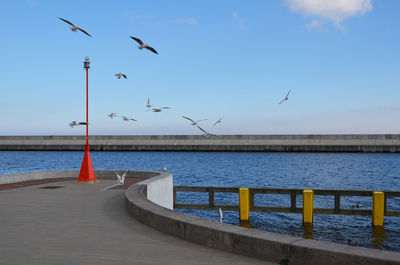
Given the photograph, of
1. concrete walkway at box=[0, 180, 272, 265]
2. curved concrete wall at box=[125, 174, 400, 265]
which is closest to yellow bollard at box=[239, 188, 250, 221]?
concrete walkway at box=[0, 180, 272, 265]

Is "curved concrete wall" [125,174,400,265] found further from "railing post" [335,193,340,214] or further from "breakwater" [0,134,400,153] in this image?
"breakwater" [0,134,400,153]

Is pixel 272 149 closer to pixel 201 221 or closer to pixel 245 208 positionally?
pixel 245 208

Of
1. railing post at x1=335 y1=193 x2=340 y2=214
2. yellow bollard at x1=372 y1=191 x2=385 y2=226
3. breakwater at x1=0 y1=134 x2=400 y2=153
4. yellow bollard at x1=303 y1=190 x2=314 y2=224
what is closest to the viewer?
yellow bollard at x1=303 y1=190 x2=314 y2=224

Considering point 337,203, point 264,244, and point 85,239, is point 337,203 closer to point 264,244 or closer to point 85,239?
point 264,244

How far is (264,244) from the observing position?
608cm

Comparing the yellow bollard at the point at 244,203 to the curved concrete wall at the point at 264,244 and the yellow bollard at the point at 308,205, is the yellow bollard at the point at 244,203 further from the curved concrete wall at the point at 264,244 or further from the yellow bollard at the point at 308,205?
the curved concrete wall at the point at 264,244

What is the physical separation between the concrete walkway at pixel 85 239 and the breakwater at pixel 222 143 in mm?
108241

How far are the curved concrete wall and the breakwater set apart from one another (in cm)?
11086

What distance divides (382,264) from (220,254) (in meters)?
2.57

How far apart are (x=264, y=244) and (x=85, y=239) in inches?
147

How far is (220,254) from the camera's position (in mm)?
6484

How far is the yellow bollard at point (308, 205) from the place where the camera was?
14.7 m

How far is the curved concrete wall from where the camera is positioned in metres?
5.30

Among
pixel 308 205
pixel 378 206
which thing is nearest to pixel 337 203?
pixel 378 206
